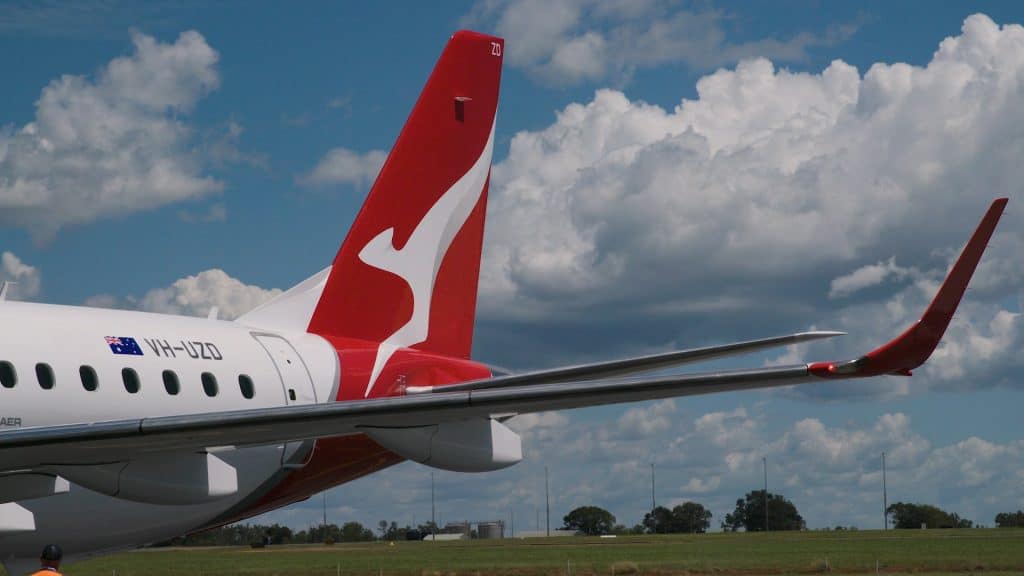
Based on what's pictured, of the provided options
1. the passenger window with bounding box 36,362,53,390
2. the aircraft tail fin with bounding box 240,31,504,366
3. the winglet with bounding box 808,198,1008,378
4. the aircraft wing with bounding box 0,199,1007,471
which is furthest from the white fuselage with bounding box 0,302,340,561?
the winglet with bounding box 808,198,1008,378

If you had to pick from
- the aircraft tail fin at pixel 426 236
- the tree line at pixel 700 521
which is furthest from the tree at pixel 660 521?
the aircraft tail fin at pixel 426 236

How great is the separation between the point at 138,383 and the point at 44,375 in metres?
1.56

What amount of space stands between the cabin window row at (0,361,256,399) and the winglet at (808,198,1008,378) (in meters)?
9.29

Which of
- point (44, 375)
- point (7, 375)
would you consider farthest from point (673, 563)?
point (7, 375)

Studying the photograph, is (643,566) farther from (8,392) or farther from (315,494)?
(8,392)

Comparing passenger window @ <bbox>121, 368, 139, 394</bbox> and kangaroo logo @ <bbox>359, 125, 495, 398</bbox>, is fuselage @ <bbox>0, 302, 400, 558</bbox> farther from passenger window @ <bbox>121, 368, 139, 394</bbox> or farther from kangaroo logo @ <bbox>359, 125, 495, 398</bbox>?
kangaroo logo @ <bbox>359, 125, 495, 398</bbox>

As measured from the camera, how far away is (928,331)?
11250 millimetres

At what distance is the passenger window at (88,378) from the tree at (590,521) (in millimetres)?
169369

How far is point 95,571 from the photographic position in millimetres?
69562

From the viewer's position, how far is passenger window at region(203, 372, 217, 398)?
18.7m

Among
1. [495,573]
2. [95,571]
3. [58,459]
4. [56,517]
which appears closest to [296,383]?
[56,517]

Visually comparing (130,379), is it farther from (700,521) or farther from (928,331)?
(700,521)

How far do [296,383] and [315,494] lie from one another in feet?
7.90

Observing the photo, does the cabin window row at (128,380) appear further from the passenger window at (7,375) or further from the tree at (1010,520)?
the tree at (1010,520)
